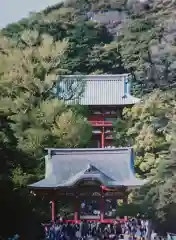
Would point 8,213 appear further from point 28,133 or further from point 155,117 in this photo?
point 155,117

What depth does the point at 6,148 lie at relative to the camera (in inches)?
540

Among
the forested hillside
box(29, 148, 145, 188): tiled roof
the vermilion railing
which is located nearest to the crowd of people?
the forested hillside

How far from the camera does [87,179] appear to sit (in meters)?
19.0

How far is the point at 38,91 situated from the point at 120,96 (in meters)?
6.54

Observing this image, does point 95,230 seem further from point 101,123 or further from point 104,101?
point 104,101

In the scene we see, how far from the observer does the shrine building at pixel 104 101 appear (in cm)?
2720

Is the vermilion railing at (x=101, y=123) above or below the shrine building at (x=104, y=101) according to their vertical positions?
below

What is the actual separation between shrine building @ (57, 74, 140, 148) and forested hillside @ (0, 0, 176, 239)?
0.99 metres

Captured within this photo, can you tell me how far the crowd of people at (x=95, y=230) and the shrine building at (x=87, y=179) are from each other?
60cm

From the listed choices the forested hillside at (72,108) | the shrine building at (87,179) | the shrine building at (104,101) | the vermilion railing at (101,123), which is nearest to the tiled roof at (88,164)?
the shrine building at (87,179)

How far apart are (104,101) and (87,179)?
29.6ft

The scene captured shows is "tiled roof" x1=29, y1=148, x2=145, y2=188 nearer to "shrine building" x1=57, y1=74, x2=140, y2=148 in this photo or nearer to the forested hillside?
the forested hillside

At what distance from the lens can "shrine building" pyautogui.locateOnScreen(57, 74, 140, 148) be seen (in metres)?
27.2

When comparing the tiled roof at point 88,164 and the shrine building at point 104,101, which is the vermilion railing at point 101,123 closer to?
the shrine building at point 104,101
